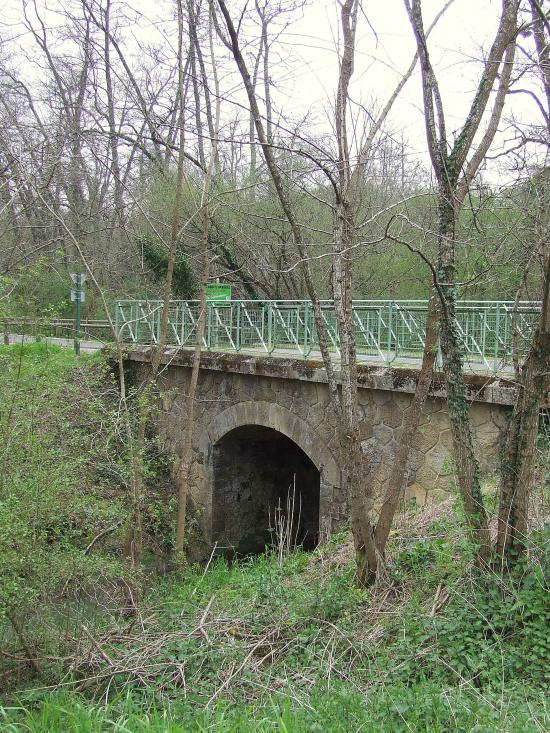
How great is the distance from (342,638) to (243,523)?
286 inches

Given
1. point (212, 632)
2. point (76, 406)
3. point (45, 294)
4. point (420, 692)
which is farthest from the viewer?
point (45, 294)

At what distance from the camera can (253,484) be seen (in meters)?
11.7

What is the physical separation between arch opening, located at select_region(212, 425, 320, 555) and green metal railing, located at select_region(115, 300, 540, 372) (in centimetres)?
155

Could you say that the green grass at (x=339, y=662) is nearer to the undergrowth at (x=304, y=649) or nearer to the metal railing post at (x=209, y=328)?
the undergrowth at (x=304, y=649)

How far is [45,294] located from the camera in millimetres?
19734

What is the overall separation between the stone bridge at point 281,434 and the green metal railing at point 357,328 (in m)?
0.37

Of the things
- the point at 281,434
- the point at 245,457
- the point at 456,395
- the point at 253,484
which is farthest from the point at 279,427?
the point at 456,395

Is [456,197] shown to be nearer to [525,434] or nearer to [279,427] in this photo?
[525,434]

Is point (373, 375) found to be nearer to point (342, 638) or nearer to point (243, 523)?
point (342, 638)

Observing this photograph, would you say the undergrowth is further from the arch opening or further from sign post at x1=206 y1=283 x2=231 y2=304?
sign post at x1=206 y1=283 x2=231 y2=304

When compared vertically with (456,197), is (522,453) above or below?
below

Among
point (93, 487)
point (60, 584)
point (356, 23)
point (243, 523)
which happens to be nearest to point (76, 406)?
point (93, 487)

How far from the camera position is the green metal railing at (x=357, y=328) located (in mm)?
6801

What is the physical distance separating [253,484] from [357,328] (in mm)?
3947
